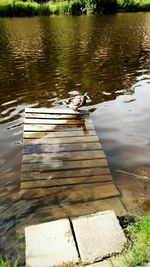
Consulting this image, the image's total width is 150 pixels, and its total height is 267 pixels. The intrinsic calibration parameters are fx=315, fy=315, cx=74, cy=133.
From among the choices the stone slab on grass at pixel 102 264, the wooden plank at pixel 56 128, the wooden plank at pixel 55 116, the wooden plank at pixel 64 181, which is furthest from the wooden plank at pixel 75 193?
the wooden plank at pixel 55 116

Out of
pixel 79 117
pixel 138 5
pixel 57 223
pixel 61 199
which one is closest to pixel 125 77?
pixel 79 117

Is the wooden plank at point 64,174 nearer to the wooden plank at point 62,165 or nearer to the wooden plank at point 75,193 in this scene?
the wooden plank at point 62,165

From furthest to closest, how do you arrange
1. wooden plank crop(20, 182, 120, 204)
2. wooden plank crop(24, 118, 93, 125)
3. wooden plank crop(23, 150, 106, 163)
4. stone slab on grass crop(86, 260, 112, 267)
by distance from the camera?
wooden plank crop(24, 118, 93, 125) → wooden plank crop(23, 150, 106, 163) → wooden plank crop(20, 182, 120, 204) → stone slab on grass crop(86, 260, 112, 267)

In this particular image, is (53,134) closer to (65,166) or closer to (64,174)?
(65,166)

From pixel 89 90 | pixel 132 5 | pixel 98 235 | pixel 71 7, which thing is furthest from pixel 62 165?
pixel 132 5

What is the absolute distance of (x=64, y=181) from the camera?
6.49m

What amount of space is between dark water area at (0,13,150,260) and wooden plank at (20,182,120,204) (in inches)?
12.9

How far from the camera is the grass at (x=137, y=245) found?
405 centimetres

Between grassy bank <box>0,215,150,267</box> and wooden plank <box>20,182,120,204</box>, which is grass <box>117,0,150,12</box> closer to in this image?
wooden plank <box>20,182,120,204</box>

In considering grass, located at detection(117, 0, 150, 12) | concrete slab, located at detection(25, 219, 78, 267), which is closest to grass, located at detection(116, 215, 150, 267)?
concrete slab, located at detection(25, 219, 78, 267)

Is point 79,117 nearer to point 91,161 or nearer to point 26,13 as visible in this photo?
point 91,161

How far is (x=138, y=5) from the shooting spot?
49.2 meters

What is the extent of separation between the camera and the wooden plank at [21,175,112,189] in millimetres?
6335

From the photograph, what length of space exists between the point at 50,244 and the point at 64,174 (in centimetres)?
226
